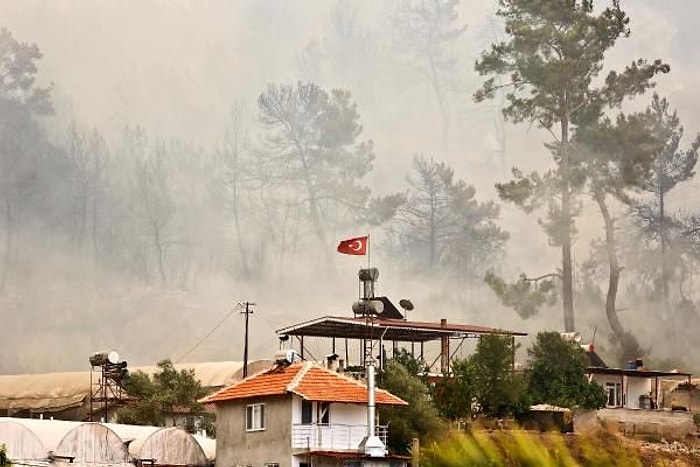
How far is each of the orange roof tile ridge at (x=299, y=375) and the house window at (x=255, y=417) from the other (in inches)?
71.5

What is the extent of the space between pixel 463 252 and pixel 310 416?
45697mm

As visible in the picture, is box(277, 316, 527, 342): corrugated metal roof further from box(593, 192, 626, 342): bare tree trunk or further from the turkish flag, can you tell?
box(593, 192, 626, 342): bare tree trunk

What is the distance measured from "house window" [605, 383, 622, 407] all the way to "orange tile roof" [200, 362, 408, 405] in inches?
800

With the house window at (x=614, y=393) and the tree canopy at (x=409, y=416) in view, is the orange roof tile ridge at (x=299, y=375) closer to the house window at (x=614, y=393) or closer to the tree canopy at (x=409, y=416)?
the tree canopy at (x=409, y=416)

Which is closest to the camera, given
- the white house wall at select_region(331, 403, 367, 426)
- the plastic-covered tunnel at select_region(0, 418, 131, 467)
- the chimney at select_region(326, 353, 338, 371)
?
the plastic-covered tunnel at select_region(0, 418, 131, 467)

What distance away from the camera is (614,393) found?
67.4 m

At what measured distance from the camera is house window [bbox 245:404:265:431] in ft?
Answer: 160

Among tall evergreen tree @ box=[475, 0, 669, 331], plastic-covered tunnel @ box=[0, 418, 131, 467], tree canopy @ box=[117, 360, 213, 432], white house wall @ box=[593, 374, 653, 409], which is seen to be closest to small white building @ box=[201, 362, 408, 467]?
plastic-covered tunnel @ box=[0, 418, 131, 467]

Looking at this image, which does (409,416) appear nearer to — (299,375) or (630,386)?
(299,375)

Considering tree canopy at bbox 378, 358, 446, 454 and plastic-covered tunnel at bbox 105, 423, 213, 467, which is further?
tree canopy at bbox 378, 358, 446, 454

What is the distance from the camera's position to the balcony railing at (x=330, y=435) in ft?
154

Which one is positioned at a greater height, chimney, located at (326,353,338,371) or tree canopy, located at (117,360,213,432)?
chimney, located at (326,353,338,371)

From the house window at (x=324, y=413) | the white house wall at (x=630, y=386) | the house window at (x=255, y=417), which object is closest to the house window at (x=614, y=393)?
the white house wall at (x=630, y=386)

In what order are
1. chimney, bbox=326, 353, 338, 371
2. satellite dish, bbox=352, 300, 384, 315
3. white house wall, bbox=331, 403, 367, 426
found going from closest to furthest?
1. white house wall, bbox=331, 403, 367, 426
2. chimney, bbox=326, 353, 338, 371
3. satellite dish, bbox=352, 300, 384, 315
